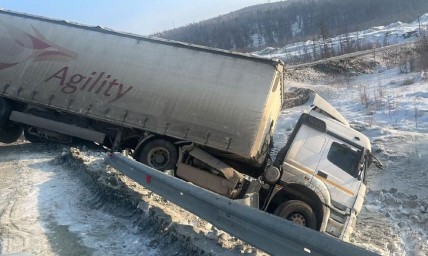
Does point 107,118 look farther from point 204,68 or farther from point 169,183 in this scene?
point 169,183

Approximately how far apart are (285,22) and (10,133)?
10990cm

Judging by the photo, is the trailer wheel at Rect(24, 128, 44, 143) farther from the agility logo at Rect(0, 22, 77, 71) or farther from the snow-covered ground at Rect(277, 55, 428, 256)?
the snow-covered ground at Rect(277, 55, 428, 256)

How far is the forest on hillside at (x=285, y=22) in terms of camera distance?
332ft

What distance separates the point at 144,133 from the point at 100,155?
112 centimetres

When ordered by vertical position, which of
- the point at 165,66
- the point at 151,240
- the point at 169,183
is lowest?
the point at 151,240

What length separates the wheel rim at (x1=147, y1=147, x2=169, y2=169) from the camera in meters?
11.0

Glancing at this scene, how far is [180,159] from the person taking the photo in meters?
10.8

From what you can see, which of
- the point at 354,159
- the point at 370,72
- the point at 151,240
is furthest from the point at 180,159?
the point at 370,72

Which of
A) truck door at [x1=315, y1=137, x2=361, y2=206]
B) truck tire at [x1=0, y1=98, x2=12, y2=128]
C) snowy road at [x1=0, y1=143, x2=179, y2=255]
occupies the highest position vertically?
truck door at [x1=315, y1=137, x2=361, y2=206]

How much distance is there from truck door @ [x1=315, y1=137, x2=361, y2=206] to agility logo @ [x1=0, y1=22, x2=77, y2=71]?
6.57 metres

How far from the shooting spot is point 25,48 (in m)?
12.3

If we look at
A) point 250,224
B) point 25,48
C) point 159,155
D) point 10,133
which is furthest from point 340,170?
point 10,133

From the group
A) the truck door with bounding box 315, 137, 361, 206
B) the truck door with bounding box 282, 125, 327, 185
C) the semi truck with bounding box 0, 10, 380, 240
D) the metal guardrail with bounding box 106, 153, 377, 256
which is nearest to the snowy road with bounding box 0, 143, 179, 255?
the metal guardrail with bounding box 106, 153, 377, 256

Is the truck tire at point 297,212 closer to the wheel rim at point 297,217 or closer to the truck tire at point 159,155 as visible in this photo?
the wheel rim at point 297,217
